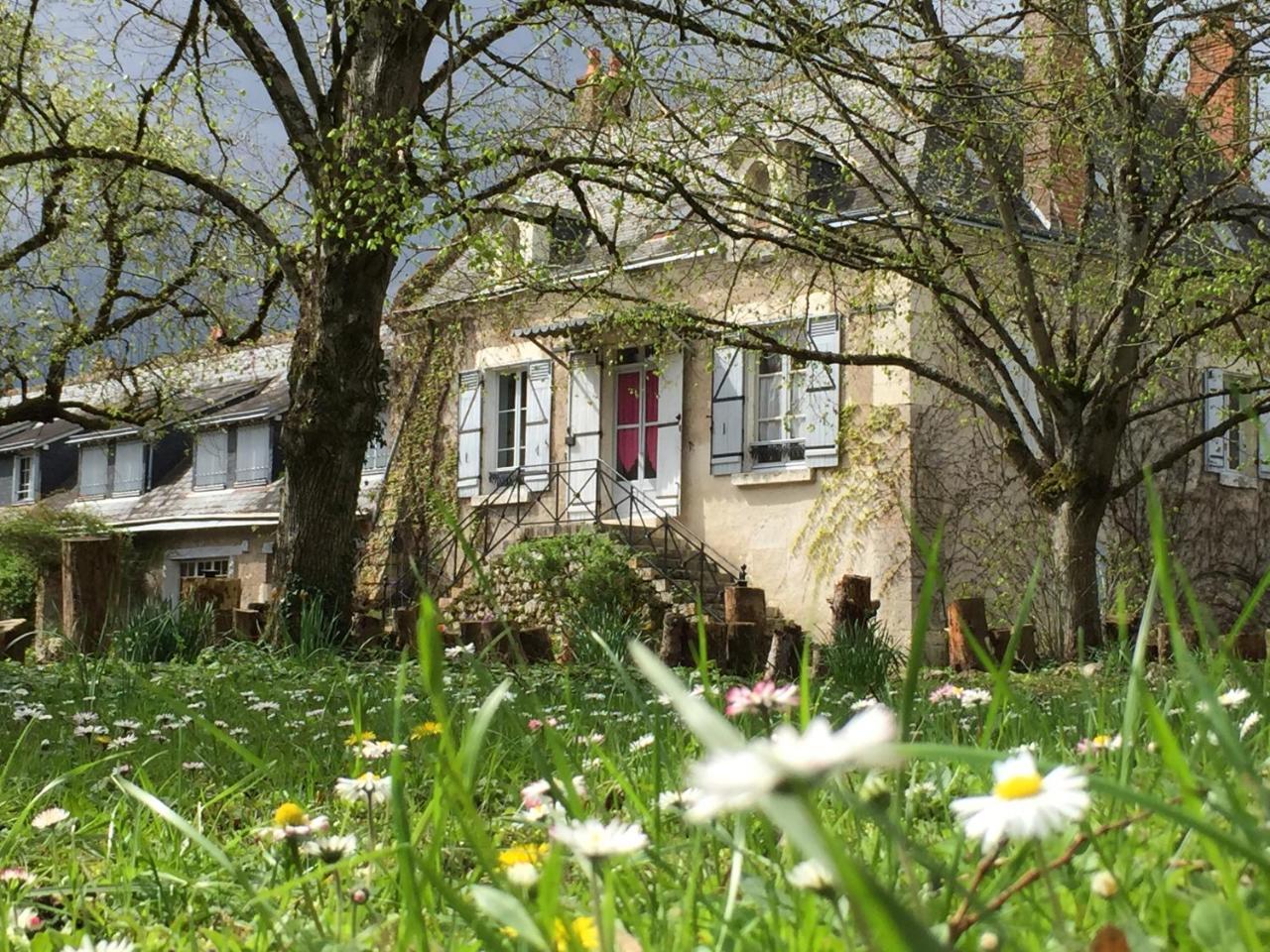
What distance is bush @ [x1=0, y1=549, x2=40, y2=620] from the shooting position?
23.4 metres

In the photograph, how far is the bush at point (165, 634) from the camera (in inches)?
359

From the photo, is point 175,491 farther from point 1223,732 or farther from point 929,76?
point 1223,732

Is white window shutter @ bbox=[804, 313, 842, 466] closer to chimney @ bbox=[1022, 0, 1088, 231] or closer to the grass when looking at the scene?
chimney @ bbox=[1022, 0, 1088, 231]

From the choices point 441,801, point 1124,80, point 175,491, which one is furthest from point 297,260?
point 175,491

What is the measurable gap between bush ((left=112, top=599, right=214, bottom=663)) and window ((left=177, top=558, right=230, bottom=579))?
15.1 meters

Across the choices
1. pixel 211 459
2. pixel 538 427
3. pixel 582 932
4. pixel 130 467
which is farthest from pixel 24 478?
pixel 582 932

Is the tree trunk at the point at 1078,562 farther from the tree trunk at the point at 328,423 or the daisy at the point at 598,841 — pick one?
the daisy at the point at 598,841

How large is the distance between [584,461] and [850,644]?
1018 cm

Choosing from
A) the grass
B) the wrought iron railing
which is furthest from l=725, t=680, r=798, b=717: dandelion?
the wrought iron railing

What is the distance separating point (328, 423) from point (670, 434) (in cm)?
734

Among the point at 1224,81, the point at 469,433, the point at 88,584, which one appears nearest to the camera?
the point at 88,584

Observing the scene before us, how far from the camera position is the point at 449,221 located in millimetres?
9836

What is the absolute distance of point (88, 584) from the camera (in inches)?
394

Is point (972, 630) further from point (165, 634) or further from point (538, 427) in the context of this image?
point (538, 427)
